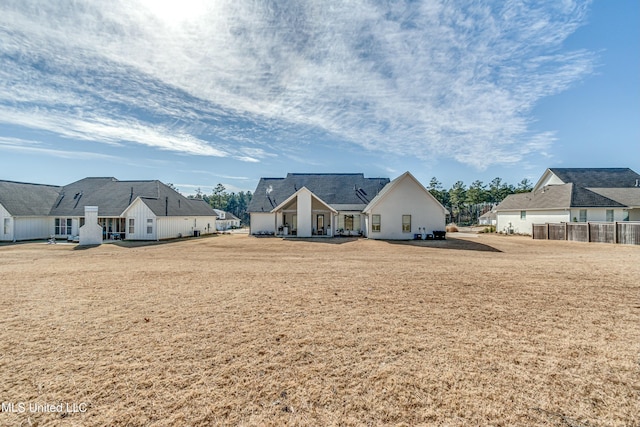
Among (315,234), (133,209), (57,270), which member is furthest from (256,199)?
(57,270)

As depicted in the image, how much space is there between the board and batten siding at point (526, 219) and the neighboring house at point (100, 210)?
3746 centimetres

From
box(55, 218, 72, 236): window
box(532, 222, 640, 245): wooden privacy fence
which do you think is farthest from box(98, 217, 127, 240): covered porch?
box(532, 222, 640, 245): wooden privacy fence

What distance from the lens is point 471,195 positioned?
211ft

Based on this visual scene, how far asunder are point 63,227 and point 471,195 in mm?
70448

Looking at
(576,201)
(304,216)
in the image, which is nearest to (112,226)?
(304,216)

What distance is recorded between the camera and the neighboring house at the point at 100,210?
26609 millimetres

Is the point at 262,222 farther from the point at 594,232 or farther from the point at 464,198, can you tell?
the point at 464,198

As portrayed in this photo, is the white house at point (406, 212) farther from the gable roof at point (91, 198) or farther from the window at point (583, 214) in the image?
the gable roof at point (91, 198)

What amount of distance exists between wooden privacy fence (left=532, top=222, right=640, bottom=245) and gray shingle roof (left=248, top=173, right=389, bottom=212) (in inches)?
651

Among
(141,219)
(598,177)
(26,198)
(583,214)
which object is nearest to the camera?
(141,219)

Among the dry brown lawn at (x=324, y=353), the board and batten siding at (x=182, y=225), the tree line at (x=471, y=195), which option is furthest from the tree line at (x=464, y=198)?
the dry brown lawn at (x=324, y=353)

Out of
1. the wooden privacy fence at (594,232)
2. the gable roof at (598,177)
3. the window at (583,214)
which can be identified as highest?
the gable roof at (598,177)

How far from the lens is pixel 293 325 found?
560cm

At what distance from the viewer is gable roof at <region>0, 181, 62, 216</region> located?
86.2 ft
